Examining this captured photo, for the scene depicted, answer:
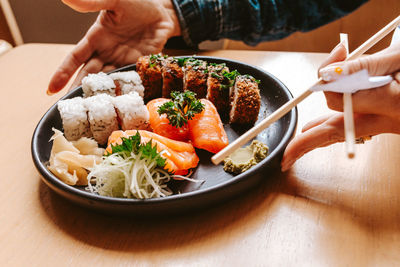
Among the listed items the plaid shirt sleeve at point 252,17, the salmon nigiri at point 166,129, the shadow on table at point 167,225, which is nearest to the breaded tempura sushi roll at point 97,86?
the salmon nigiri at point 166,129

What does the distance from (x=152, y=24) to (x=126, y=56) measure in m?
0.25

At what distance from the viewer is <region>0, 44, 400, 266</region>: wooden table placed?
1.02 metres

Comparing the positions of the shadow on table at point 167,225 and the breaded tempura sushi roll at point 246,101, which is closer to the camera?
the shadow on table at point 167,225

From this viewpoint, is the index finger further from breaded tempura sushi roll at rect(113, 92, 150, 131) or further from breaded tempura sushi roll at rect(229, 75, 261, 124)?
breaded tempura sushi roll at rect(229, 75, 261, 124)

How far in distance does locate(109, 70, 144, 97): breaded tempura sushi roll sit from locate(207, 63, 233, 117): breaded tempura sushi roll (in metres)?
0.32

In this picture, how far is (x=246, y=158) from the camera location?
1.30 metres

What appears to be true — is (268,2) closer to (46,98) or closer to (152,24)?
(152,24)

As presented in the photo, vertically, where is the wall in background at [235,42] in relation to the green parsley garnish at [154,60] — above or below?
below

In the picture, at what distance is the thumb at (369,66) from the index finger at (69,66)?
1.46 m

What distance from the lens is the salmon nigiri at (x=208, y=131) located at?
1.37 m

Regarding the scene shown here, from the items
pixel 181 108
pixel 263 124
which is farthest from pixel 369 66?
pixel 181 108

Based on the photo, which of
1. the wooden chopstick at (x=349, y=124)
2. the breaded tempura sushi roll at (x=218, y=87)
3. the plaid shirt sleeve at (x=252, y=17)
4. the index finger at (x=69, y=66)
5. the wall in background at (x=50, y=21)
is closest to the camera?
the wooden chopstick at (x=349, y=124)

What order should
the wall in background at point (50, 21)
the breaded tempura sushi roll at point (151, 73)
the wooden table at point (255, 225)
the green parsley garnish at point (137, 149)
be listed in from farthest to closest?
the wall in background at point (50, 21) < the breaded tempura sushi roll at point (151, 73) < the green parsley garnish at point (137, 149) < the wooden table at point (255, 225)

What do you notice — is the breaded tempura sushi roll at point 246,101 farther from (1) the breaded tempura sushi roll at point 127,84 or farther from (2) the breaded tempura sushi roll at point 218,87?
(1) the breaded tempura sushi roll at point 127,84
